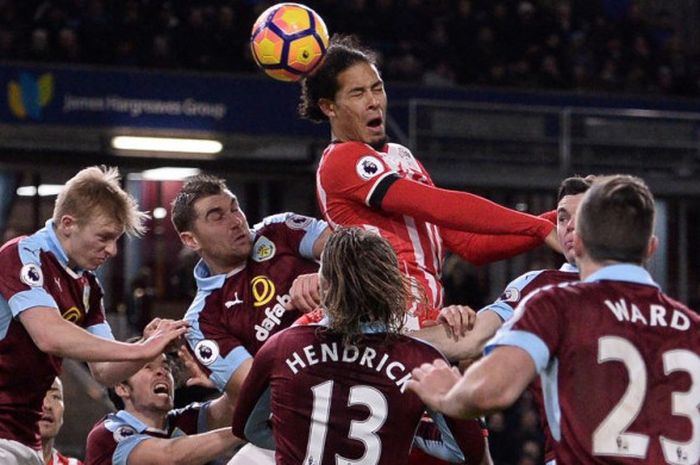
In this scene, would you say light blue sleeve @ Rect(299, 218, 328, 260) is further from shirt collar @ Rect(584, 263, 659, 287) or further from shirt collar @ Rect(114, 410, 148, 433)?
shirt collar @ Rect(584, 263, 659, 287)

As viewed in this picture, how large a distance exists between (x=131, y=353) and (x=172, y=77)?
11.3 m

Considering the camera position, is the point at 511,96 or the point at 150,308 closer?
the point at 150,308

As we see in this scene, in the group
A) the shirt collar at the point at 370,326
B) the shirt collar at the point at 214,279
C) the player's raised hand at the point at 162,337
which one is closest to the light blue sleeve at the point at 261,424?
the shirt collar at the point at 370,326

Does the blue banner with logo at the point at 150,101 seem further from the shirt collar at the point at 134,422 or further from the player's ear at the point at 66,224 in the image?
the player's ear at the point at 66,224

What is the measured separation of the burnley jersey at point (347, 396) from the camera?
4586 millimetres

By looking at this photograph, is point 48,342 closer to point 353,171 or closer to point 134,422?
point 134,422

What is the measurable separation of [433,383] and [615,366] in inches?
20.6

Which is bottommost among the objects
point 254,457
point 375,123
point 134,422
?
point 254,457

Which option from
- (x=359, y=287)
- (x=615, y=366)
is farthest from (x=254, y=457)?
(x=615, y=366)

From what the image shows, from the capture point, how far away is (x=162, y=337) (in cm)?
525

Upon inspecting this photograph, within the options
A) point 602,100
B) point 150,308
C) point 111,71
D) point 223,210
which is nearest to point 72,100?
point 111,71

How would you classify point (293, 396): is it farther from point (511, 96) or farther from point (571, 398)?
point (511, 96)

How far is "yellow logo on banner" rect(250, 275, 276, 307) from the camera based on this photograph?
6.09m

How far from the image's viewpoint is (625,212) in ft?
12.7
